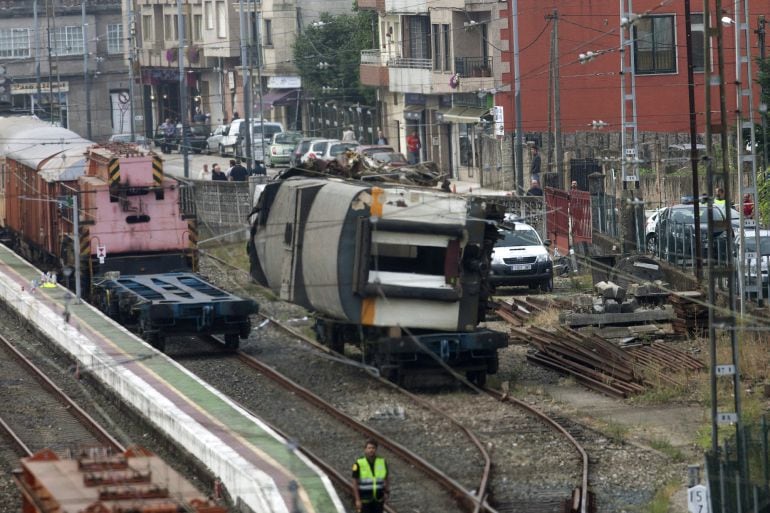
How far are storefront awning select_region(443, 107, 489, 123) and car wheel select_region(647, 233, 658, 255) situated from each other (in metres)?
21.8

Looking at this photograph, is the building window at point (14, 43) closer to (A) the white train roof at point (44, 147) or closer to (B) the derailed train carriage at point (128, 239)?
(A) the white train roof at point (44, 147)

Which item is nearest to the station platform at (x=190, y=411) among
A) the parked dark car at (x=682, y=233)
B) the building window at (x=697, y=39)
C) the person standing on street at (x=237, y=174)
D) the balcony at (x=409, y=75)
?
the parked dark car at (x=682, y=233)

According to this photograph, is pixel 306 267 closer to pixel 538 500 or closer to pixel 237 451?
pixel 237 451

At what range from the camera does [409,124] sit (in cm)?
6606

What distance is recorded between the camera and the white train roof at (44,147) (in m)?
35.0

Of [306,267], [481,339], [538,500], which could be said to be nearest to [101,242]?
[306,267]

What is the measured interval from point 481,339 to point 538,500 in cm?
580

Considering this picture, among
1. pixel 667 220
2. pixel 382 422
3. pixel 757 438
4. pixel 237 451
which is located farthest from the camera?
pixel 667 220

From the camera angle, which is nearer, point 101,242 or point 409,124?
point 101,242

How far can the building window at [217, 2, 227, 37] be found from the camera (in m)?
80.2

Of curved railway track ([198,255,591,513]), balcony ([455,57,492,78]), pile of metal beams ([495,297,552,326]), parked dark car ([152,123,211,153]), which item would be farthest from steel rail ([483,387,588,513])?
parked dark car ([152,123,211,153])

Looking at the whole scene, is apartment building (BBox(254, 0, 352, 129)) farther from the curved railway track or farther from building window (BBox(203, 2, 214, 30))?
the curved railway track

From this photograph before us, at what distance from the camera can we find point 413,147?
189ft

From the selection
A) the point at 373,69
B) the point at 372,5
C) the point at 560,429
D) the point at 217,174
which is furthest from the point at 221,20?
the point at 560,429
